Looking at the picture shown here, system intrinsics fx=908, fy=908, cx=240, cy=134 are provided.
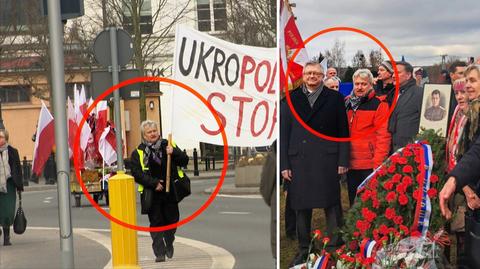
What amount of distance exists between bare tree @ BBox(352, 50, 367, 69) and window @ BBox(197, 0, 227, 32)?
7.44 feet

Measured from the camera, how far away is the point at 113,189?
7.88m

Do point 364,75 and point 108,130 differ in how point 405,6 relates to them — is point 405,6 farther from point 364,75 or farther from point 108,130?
point 108,130

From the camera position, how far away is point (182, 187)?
8.34 meters

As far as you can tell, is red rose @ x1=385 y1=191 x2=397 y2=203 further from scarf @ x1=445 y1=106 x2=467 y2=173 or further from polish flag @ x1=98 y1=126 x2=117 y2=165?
polish flag @ x1=98 y1=126 x2=117 y2=165

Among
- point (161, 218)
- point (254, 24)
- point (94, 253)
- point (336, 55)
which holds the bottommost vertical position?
point (94, 253)

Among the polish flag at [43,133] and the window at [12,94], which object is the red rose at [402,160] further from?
the window at [12,94]

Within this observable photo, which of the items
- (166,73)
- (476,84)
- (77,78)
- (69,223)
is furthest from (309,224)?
(77,78)

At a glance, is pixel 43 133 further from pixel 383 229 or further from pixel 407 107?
pixel 407 107

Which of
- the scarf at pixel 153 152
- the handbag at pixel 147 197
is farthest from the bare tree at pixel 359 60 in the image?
the handbag at pixel 147 197

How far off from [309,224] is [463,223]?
2.30 feet

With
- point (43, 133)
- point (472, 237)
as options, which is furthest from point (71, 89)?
point (472, 237)

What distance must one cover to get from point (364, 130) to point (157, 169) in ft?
14.0

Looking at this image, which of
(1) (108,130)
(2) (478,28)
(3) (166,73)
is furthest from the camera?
(1) (108,130)

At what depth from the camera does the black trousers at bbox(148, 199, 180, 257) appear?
336 inches
